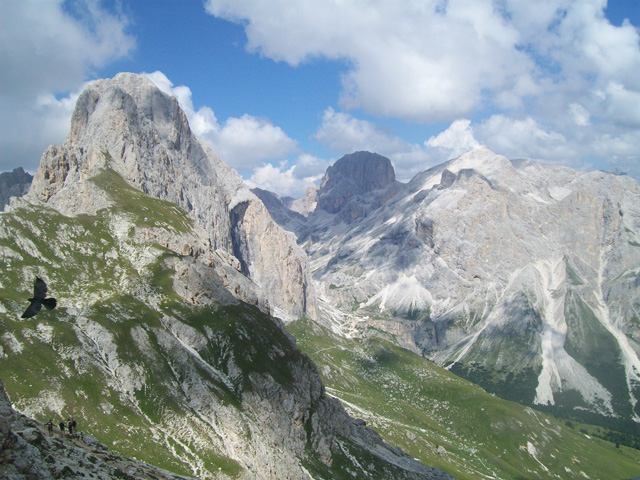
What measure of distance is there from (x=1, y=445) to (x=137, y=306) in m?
95.7

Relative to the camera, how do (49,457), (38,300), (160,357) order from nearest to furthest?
(38,300) → (49,457) → (160,357)

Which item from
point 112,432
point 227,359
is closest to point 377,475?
→ point 227,359

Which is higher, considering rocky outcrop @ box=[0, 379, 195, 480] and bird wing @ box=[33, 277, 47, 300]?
bird wing @ box=[33, 277, 47, 300]

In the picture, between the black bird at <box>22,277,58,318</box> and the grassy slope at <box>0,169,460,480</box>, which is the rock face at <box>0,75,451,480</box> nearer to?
the grassy slope at <box>0,169,460,480</box>

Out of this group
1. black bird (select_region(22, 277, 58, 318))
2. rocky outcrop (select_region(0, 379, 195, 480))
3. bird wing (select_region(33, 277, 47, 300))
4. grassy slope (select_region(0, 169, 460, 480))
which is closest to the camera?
rocky outcrop (select_region(0, 379, 195, 480))

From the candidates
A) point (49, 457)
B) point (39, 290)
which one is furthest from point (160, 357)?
point (39, 290)

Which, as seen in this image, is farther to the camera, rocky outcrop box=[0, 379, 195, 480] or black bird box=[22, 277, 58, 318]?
black bird box=[22, 277, 58, 318]

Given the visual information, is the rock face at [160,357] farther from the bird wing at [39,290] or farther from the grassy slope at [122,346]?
the bird wing at [39,290]

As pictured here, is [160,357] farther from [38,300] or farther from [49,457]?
[38,300]

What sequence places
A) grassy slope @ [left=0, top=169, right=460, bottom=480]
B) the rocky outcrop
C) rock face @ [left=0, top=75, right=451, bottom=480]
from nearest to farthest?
the rocky outcrop
grassy slope @ [left=0, top=169, right=460, bottom=480]
rock face @ [left=0, top=75, right=451, bottom=480]

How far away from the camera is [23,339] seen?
306ft

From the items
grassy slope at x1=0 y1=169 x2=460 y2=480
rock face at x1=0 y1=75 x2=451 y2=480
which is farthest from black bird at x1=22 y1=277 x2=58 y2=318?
grassy slope at x1=0 y1=169 x2=460 y2=480

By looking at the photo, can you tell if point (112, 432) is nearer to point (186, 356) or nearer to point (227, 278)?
point (186, 356)

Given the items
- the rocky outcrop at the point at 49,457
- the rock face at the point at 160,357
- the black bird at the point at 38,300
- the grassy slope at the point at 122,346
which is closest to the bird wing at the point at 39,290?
the black bird at the point at 38,300
